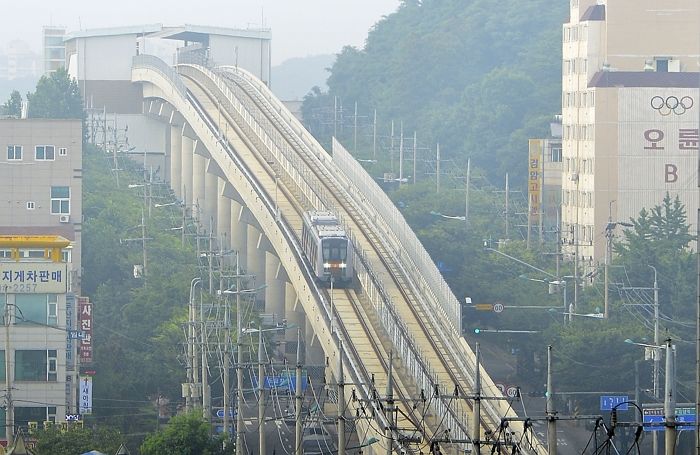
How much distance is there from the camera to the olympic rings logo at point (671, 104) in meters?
98.5

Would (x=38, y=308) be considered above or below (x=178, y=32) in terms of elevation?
below

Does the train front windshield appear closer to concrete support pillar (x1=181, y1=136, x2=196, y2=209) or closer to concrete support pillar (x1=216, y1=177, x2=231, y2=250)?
concrete support pillar (x1=216, y1=177, x2=231, y2=250)

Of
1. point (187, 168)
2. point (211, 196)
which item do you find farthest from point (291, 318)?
point (187, 168)

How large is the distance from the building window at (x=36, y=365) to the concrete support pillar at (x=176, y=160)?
63355mm

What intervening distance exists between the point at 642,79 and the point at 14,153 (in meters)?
31.0

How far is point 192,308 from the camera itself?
72000 millimetres

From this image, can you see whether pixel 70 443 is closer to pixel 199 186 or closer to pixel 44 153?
pixel 44 153

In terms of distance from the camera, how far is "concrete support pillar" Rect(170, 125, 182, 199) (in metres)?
134

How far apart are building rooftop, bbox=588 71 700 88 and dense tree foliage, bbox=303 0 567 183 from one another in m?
33.0

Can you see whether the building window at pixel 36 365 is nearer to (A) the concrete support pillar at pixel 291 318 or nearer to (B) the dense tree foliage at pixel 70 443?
(B) the dense tree foliage at pixel 70 443

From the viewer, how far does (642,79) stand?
99.8 metres

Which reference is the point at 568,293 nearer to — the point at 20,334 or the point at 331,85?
the point at 20,334

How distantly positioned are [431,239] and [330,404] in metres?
28.3

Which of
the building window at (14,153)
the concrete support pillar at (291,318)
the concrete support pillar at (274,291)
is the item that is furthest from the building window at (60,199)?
the concrete support pillar at (274,291)
